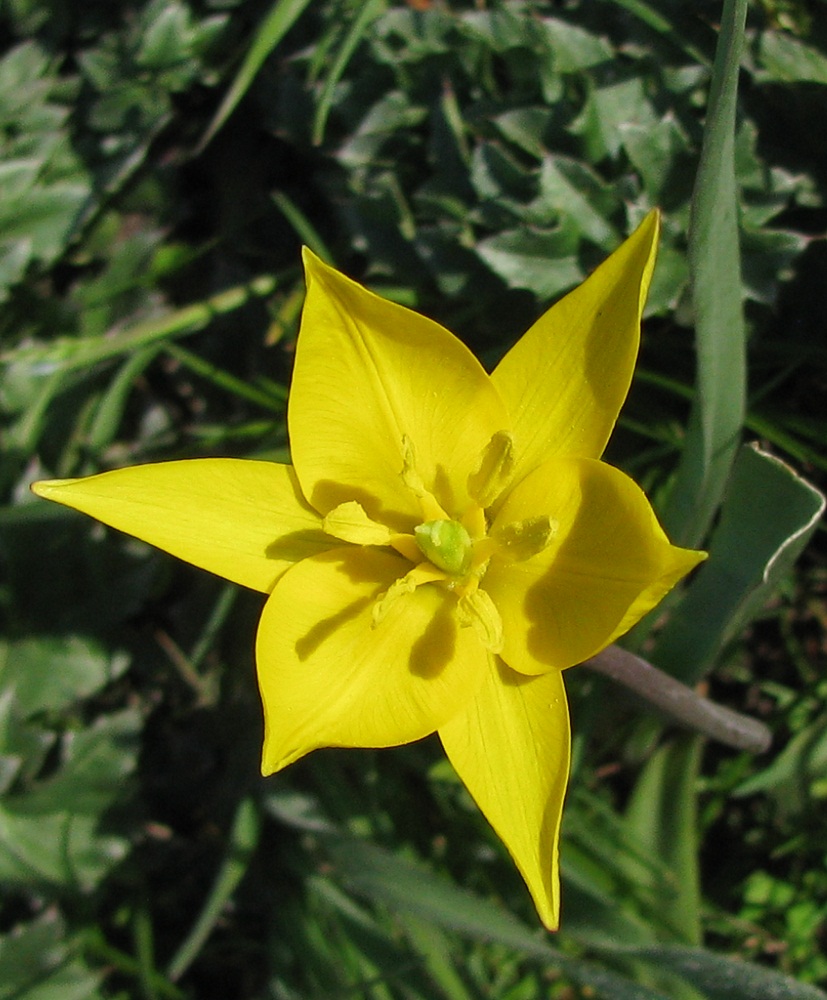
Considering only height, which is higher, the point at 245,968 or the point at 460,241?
the point at 460,241

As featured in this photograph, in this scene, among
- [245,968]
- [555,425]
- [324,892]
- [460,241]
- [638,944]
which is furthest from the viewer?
[245,968]

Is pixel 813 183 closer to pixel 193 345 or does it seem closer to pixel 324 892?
pixel 193 345

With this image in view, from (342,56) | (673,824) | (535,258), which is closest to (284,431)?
(535,258)

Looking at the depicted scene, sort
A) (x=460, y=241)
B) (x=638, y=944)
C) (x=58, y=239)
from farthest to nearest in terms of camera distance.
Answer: (x=58, y=239), (x=460, y=241), (x=638, y=944)

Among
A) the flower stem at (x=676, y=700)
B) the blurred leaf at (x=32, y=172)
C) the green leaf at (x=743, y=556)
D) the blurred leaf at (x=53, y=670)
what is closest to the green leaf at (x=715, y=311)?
the green leaf at (x=743, y=556)

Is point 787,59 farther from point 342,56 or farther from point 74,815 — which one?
point 74,815

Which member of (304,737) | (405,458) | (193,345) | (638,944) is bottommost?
(638,944)

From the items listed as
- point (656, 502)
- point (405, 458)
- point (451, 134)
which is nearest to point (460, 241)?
point (451, 134)
